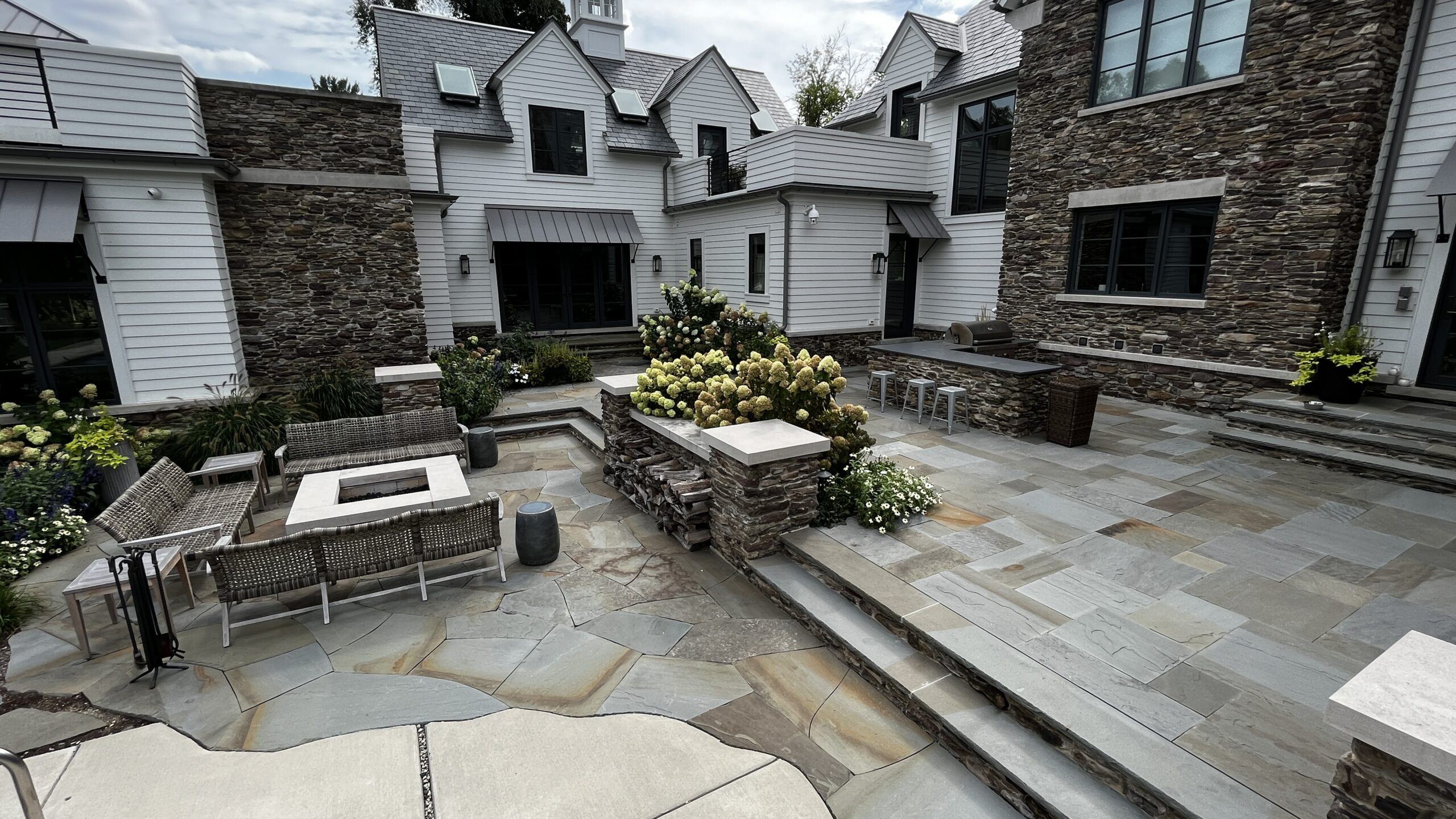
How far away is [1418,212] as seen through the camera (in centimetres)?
752

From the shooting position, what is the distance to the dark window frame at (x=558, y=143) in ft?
46.2

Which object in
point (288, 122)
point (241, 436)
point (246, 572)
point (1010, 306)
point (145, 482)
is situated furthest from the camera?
point (1010, 306)

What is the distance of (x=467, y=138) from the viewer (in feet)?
43.7

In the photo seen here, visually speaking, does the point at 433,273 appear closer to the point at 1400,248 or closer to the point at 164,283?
the point at 164,283

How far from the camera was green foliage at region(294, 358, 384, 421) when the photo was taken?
8688mm

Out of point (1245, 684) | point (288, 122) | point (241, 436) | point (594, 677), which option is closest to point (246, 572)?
point (594, 677)

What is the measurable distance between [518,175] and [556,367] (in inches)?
201

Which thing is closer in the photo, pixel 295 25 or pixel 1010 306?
pixel 1010 306

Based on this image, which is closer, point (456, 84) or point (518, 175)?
point (456, 84)

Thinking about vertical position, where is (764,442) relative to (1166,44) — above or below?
below

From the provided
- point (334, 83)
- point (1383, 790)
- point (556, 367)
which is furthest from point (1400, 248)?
point (334, 83)

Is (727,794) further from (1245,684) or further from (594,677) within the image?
(1245,684)

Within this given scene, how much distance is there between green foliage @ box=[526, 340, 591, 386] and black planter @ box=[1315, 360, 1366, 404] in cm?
1109

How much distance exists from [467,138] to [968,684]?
14062 mm
